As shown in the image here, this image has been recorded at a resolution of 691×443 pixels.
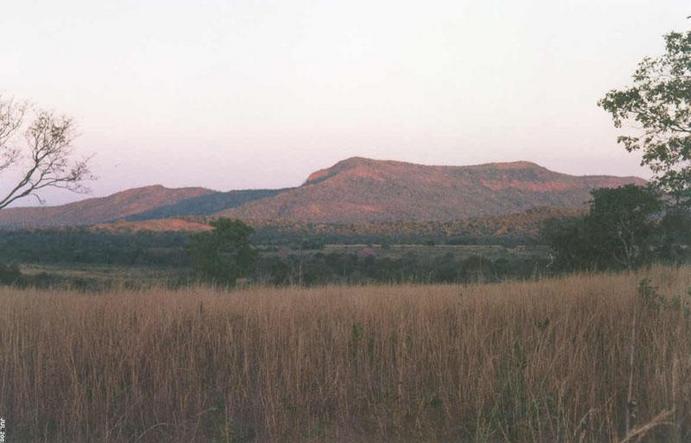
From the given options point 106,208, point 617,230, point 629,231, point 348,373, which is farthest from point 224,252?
point 106,208

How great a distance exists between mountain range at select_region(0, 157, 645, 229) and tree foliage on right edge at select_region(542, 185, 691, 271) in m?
69.9

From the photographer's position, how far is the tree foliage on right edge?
17.9m

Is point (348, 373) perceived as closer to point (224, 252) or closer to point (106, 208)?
point (224, 252)

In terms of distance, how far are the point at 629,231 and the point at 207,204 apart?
386 ft

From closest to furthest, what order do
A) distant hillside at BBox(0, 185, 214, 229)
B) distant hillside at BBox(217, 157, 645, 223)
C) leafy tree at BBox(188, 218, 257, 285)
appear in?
leafy tree at BBox(188, 218, 257, 285) → distant hillside at BBox(217, 157, 645, 223) → distant hillside at BBox(0, 185, 214, 229)

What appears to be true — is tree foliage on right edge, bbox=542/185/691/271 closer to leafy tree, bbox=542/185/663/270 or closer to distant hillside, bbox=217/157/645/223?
leafy tree, bbox=542/185/663/270

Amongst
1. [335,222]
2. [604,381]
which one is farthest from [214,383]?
[335,222]

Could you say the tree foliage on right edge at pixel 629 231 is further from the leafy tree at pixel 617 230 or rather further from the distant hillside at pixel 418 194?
the distant hillside at pixel 418 194

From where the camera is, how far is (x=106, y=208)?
139 meters

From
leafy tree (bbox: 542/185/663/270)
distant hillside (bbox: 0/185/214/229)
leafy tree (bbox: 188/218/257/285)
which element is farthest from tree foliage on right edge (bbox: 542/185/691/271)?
distant hillside (bbox: 0/185/214/229)

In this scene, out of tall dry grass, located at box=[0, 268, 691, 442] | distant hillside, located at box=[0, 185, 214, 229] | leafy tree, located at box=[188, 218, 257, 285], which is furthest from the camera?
distant hillside, located at box=[0, 185, 214, 229]

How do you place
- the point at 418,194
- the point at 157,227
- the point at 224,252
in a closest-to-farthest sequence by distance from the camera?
1. the point at 224,252
2. the point at 157,227
3. the point at 418,194

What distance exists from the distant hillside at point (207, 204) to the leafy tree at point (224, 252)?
92934mm

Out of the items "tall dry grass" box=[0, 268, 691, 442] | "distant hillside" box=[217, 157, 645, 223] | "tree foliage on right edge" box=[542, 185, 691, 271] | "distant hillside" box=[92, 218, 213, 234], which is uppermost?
"distant hillside" box=[217, 157, 645, 223]
